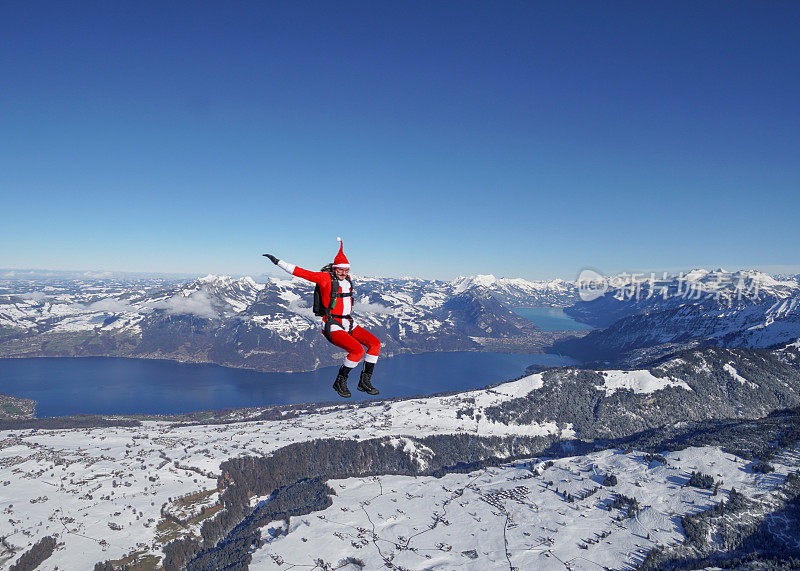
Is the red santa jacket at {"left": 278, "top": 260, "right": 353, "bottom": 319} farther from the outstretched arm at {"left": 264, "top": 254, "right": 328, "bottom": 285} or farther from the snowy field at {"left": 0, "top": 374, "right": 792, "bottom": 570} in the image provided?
the snowy field at {"left": 0, "top": 374, "right": 792, "bottom": 570}

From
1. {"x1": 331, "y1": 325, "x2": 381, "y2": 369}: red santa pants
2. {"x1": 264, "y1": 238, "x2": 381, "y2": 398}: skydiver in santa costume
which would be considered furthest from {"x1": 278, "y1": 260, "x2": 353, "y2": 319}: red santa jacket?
{"x1": 331, "y1": 325, "x2": 381, "y2": 369}: red santa pants

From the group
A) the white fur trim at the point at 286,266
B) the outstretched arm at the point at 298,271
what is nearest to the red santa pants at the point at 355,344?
the outstretched arm at the point at 298,271

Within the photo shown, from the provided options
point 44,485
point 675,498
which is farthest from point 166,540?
point 675,498

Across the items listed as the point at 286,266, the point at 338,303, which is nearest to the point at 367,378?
the point at 338,303

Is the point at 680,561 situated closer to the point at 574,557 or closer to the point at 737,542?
the point at 737,542

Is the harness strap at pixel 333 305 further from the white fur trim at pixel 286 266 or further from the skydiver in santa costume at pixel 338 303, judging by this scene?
the white fur trim at pixel 286 266

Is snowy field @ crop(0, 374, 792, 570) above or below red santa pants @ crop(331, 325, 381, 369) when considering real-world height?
below

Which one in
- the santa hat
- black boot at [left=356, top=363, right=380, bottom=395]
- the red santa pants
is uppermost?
the santa hat
